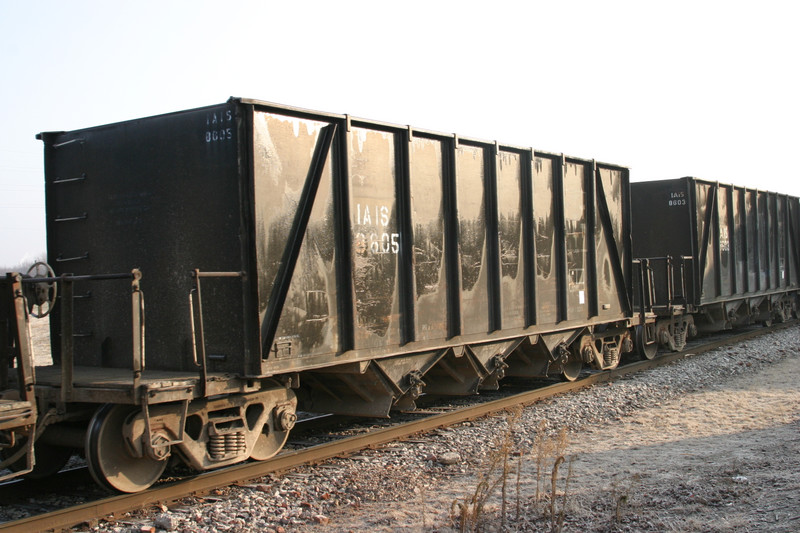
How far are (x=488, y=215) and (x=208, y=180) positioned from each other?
3.98 m

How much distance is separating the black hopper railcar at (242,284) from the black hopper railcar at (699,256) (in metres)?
5.76

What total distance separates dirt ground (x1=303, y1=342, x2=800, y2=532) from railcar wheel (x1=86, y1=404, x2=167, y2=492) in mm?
1588

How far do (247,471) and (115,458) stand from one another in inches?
46.1

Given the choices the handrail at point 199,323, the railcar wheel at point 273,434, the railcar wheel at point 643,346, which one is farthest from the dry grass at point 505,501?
the railcar wheel at point 643,346

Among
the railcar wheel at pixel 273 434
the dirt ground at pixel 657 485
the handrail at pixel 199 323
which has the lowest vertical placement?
the dirt ground at pixel 657 485

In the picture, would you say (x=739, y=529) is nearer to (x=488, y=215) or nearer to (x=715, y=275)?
(x=488, y=215)

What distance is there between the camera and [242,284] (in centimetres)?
624

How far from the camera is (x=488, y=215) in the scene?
30.3ft

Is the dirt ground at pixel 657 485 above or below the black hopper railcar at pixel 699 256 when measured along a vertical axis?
below

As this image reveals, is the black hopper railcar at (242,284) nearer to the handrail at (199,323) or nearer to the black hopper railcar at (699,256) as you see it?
the handrail at (199,323)

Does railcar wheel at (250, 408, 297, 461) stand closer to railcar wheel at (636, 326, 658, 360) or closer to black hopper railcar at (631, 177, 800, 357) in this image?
black hopper railcar at (631, 177, 800, 357)

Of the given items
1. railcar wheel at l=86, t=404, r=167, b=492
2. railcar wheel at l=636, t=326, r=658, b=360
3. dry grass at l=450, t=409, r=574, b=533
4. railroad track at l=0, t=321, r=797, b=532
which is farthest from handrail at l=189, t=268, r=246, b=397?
railcar wheel at l=636, t=326, r=658, b=360

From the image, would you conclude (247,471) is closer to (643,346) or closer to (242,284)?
(242,284)

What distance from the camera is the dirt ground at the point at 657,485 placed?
507cm
